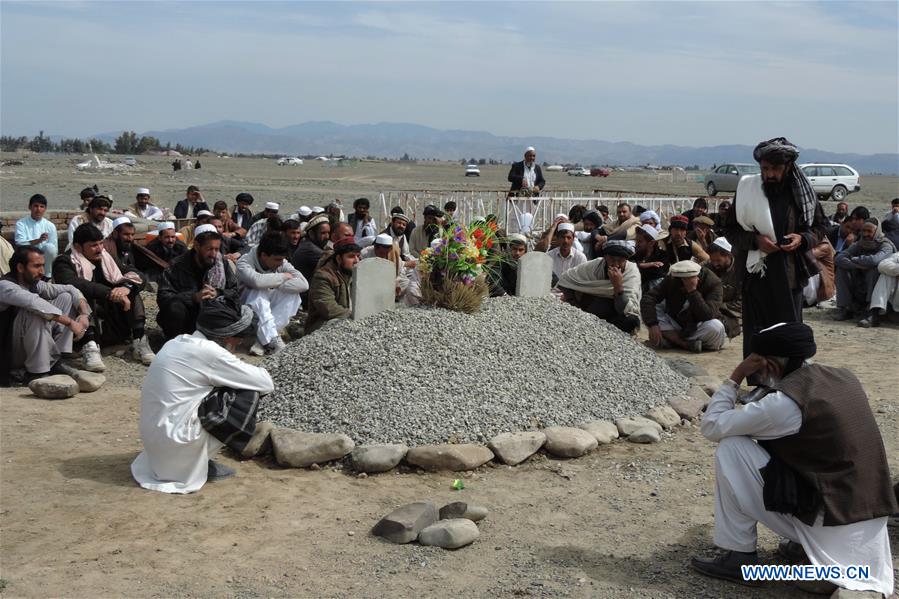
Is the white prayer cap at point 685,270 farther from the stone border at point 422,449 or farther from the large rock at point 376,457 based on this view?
the large rock at point 376,457

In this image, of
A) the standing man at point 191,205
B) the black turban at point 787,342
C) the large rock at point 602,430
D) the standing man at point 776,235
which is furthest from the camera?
the standing man at point 191,205

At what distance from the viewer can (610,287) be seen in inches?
403

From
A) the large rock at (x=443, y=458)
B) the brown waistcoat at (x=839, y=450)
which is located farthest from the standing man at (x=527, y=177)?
the brown waistcoat at (x=839, y=450)

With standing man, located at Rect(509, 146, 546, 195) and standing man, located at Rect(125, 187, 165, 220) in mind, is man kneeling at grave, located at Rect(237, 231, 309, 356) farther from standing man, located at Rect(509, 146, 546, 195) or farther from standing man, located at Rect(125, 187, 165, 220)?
standing man, located at Rect(509, 146, 546, 195)

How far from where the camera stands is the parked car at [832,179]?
3508 centimetres

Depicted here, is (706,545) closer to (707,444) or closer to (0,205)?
(707,444)

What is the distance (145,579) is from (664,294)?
7156mm

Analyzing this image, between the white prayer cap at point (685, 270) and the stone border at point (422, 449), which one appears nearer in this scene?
the stone border at point (422, 449)

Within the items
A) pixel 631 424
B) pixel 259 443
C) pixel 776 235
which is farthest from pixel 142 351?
pixel 776 235

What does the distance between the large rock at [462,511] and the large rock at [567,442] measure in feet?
4.41

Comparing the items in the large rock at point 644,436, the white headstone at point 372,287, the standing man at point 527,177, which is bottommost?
the large rock at point 644,436

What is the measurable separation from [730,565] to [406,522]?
1.67 metres

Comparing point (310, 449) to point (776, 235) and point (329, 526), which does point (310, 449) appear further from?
point (776, 235)

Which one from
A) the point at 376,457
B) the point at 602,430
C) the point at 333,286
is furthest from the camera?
the point at 333,286
